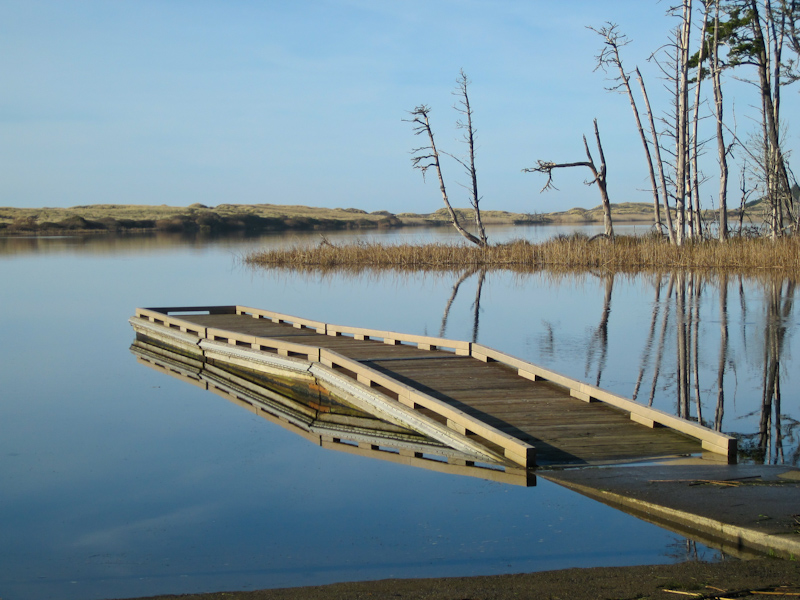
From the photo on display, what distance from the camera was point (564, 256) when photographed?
78.2 ft

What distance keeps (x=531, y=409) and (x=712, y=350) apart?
15.1 ft

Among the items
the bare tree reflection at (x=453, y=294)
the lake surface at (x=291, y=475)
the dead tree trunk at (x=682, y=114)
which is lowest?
the lake surface at (x=291, y=475)

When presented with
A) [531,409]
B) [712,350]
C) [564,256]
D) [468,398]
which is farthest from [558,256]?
[531,409]

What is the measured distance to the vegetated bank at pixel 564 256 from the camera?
2028 cm

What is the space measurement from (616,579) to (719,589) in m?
0.46

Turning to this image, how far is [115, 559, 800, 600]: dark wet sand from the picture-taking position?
3.23 m

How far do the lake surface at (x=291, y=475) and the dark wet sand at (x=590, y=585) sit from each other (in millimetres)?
271

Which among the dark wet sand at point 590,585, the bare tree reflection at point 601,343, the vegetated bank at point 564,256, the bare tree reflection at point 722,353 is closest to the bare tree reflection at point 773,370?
the bare tree reflection at point 722,353

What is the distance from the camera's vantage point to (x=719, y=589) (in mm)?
3193

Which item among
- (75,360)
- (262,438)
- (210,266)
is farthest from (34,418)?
(210,266)

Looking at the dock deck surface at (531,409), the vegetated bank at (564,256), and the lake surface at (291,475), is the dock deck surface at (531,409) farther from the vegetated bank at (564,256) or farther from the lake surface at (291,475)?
the vegetated bank at (564,256)

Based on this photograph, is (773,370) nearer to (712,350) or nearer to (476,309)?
(712,350)

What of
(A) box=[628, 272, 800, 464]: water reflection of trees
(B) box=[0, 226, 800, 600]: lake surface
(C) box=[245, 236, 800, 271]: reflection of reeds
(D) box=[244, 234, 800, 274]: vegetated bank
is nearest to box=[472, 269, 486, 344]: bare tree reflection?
(B) box=[0, 226, 800, 600]: lake surface

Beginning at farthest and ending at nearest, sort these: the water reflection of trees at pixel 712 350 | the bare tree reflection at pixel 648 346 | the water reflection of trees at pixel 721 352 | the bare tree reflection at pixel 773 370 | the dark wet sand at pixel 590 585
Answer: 1. the bare tree reflection at pixel 648 346
2. the water reflection of trees at pixel 712 350
3. the water reflection of trees at pixel 721 352
4. the bare tree reflection at pixel 773 370
5. the dark wet sand at pixel 590 585
